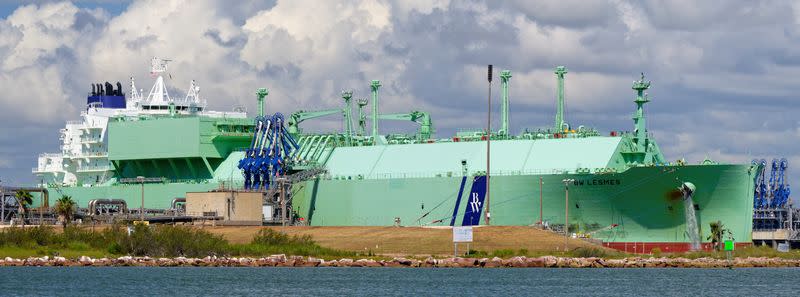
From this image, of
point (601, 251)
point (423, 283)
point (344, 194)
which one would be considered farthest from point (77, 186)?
point (423, 283)

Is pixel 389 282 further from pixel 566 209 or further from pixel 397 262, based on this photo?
pixel 566 209

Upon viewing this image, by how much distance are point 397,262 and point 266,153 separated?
27.6 m

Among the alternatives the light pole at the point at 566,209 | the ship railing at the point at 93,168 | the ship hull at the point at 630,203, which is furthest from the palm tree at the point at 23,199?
Result: the light pole at the point at 566,209

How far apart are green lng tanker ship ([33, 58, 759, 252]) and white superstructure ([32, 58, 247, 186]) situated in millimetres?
105

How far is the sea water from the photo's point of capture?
61.7 metres

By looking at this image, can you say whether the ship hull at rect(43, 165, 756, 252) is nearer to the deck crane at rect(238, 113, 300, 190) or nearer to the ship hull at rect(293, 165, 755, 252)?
the ship hull at rect(293, 165, 755, 252)

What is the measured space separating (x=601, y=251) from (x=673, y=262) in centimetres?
504

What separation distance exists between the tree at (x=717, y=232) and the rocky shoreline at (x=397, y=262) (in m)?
2.96

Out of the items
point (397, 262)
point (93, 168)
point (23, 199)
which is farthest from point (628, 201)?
point (93, 168)

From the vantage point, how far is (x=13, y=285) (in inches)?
2534

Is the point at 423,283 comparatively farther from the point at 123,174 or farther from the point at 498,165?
the point at 123,174

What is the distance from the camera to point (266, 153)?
4058 inches

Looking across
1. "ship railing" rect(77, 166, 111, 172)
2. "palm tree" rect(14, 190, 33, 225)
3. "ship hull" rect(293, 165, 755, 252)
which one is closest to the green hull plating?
"ship hull" rect(293, 165, 755, 252)

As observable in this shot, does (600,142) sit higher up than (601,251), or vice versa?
(600,142)
